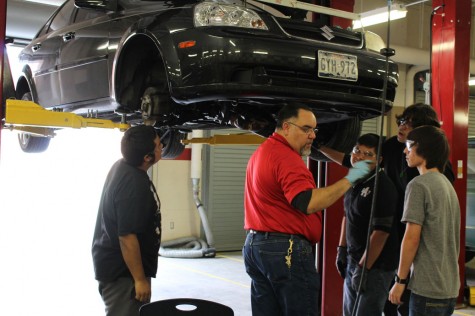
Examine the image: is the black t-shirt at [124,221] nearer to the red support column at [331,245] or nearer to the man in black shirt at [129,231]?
the man in black shirt at [129,231]

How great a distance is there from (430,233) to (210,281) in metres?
5.09

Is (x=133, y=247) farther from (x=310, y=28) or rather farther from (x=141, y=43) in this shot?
(x=310, y=28)

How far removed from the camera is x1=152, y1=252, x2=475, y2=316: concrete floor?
20.2 ft

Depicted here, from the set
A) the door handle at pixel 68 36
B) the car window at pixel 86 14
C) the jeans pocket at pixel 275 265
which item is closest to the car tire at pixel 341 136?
the jeans pocket at pixel 275 265

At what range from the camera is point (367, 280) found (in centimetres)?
315

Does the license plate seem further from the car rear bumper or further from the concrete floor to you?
Result: the concrete floor

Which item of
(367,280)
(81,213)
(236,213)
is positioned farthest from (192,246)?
(367,280)

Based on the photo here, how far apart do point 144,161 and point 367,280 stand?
142 centimetres

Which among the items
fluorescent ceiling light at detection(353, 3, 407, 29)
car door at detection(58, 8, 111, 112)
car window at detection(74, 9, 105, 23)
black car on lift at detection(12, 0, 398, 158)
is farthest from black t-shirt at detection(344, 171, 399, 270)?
car window at detection(74, 9, 105, 23)

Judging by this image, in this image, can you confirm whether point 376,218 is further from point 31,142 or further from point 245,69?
point 31,142

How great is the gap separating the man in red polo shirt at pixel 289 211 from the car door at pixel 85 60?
1.35m

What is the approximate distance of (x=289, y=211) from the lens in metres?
2.58

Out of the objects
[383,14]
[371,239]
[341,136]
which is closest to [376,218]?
[371,239]

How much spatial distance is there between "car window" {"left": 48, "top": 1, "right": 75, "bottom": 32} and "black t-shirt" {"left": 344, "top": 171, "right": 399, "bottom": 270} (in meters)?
2.63
